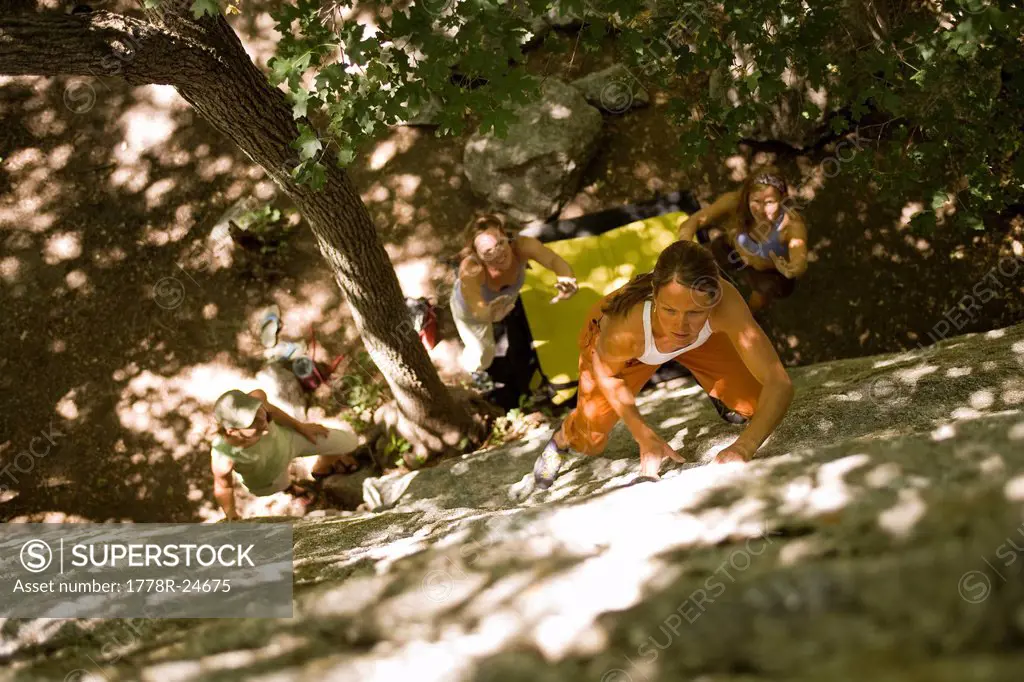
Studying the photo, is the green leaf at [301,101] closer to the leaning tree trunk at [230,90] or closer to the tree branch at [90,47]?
the leaning tree trunk at [230,90]

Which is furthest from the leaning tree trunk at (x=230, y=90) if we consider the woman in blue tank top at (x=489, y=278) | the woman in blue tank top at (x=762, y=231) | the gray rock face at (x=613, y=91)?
the gray rock face at (x=613, y=91)

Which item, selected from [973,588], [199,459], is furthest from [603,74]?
[973,588]

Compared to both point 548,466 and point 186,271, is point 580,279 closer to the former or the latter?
point 548,466

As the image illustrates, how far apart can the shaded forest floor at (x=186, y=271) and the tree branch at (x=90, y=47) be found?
3907 millimetres

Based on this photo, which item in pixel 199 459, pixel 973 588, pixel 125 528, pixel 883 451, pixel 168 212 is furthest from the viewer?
pixel 168 212

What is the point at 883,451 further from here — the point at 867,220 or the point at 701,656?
the point at 867,220

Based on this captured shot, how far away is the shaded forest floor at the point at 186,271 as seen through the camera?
6133 mm

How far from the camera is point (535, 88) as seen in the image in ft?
9.25

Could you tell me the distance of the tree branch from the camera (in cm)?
244

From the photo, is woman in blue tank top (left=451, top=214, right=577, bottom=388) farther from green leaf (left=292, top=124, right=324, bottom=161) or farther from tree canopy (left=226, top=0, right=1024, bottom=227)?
green leaf (left=292, top=124, right=324, bottom=161)

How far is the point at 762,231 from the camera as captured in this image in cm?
513

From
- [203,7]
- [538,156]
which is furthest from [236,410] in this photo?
[538,156]

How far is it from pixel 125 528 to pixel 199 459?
2779mm

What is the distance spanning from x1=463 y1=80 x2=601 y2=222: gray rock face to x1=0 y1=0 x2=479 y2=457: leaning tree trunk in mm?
2462
